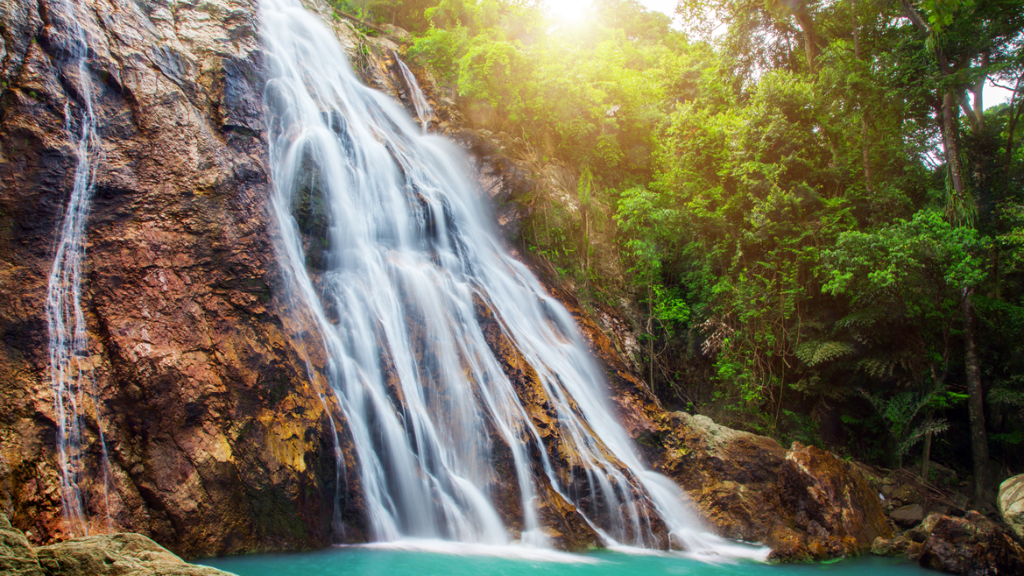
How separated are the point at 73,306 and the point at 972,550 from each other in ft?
35.7

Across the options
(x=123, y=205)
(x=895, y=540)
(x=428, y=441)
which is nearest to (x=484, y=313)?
(x=428, y=441)

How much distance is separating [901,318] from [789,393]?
9.05 ft

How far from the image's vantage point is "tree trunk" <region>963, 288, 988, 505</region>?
916 cm

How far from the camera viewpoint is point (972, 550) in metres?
6.38

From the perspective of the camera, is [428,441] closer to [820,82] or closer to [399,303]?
[399,303]

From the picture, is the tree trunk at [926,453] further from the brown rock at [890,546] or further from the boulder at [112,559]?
the boulder at [112,559]

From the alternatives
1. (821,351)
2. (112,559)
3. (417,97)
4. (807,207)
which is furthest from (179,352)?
(807,207)

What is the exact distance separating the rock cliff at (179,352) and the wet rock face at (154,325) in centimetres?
2

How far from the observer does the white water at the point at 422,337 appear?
6918mm

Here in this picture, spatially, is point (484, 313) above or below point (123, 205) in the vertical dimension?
below

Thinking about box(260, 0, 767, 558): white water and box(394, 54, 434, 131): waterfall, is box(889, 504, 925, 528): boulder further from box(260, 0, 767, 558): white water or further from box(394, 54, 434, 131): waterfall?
box(394, 54, 434, 131): waterfall

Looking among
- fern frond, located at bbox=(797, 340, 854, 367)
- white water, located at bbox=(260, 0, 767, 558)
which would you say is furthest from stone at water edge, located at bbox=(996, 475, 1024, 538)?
white water, located at bbox=(260, 0, 767, 558)

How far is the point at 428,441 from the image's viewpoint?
720 cm

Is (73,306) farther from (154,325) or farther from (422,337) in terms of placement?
(422,337)
